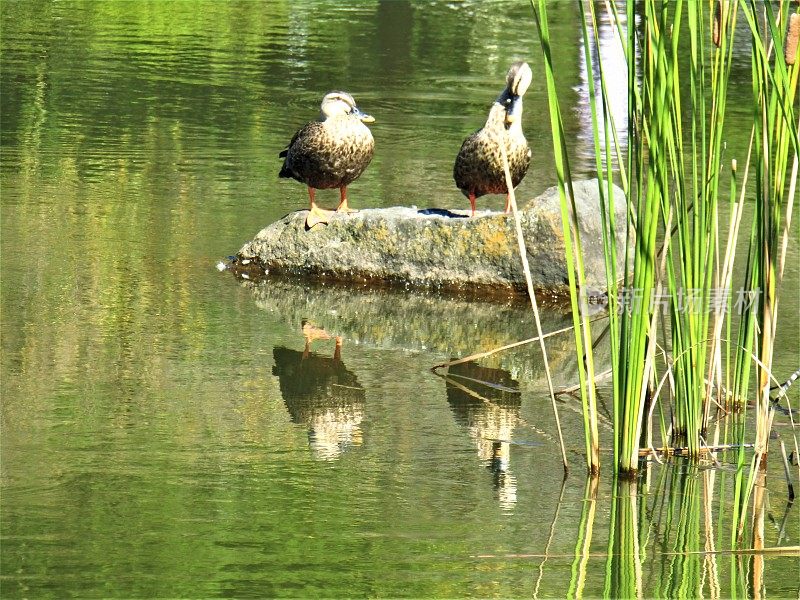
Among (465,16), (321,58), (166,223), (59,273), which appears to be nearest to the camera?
(59,273)

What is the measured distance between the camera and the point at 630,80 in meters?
4.25

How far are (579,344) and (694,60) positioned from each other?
3.24 feet

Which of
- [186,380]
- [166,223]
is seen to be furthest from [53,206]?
[186,380]

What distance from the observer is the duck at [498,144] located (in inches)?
293

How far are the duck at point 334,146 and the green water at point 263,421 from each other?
0.64 meters

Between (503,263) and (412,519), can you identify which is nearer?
(412,519)

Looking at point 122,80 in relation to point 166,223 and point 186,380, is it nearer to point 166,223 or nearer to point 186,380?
point 166,223

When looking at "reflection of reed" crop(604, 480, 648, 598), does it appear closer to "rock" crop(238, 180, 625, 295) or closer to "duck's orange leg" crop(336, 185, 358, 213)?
"rock" crop(238, 180, 625, 295)

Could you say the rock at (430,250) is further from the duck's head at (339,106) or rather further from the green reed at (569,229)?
the green reed at (569,229)

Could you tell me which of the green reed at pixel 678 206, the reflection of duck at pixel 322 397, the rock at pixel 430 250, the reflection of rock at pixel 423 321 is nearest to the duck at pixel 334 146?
the rock at pixel 430 250

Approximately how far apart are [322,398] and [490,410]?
2.28 ft

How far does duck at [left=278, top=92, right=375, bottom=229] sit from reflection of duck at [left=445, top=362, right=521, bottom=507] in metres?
1.93

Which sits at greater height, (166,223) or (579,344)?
(166,223)

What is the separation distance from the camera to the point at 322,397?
5.68m
